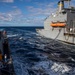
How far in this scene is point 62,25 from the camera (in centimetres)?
4403

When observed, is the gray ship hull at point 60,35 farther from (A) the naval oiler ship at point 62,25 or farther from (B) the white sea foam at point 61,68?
(B) the white sea foam at point 61,68

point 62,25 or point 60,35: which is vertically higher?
point 62,25

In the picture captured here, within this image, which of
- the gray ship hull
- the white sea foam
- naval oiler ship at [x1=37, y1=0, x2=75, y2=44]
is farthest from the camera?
naval oiler ship at [x1=37, y1=0, x2=75, y2=44]

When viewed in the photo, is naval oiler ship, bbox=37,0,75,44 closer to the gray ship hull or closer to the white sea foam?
the gray ship hull

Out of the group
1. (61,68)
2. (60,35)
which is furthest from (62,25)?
(61,68)

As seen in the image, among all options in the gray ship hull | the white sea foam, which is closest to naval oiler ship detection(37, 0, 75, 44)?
the gray ship hull

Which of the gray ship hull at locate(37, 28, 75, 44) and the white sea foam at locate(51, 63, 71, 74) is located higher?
the gray ship hull at locate(37, 28, 75, 44)

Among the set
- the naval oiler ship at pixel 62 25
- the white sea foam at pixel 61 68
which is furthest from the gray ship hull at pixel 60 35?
the white sea foam at pixel 61 68

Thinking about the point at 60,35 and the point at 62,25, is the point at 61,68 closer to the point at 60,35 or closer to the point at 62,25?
the point at 60,35

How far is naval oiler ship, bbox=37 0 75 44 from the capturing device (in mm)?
41281

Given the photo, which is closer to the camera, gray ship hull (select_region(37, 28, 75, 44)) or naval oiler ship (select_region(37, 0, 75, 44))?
gray ship hull (select_region(37, 28, 75, 44))

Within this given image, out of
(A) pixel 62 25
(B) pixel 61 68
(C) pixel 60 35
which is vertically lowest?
(B) pixel 61 68

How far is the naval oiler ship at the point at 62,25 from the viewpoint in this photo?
41.3 meters

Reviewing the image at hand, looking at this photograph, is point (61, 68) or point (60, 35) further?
point (60, 35)
